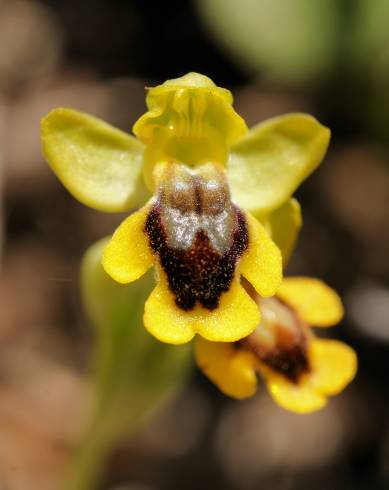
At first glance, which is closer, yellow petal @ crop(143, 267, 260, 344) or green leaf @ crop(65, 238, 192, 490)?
yellow petal @ crop(143, 267, 260, 344)

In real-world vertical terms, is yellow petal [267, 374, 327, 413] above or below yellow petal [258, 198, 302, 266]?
below

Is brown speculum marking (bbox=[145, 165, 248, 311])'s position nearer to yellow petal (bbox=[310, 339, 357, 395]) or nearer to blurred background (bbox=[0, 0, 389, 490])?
yellow petal (bbox=[310, 339, 357, 395])

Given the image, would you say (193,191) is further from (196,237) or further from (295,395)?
(295,395)

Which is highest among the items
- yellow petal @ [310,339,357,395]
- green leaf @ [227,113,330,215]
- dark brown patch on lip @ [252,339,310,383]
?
green leaf @ [227,113,330,215]

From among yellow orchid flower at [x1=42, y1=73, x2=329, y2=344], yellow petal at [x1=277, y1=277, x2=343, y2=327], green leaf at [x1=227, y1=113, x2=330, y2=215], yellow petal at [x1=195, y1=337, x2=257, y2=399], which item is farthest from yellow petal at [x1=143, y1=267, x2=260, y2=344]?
yellow petal at [x1=277, y1=277, x2=343, y2=327]

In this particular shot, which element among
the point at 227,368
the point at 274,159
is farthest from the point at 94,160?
the point at 227,368

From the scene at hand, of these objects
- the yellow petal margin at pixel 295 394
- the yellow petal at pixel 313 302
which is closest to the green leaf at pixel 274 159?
the yellow petal at pixel 313 302

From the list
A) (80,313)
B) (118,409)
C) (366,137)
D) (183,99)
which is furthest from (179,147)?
(366,137)
